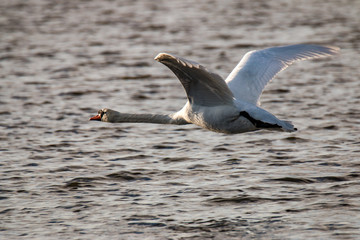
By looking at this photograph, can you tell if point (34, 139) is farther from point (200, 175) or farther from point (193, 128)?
point (200, 175)

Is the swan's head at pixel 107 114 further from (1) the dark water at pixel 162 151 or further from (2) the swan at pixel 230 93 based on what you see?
(1) the dark water at pixel 162 151

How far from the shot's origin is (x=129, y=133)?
506 inches

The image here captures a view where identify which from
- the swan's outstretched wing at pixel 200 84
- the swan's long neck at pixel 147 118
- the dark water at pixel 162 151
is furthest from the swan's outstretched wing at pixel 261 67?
the dark water at pixel 162 151

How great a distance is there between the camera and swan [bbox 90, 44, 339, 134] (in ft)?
28.0

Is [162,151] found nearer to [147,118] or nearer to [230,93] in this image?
[147,118]

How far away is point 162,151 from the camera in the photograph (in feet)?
38.0

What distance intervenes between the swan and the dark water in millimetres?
884

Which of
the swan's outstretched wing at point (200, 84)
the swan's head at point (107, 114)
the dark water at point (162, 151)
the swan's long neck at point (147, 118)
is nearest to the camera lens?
the swan's outstretched wing at point (200, 84)

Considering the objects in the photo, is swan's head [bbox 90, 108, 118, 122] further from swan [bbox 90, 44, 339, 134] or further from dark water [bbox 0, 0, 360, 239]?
dark water [bbox 0, 0, 360, 239]

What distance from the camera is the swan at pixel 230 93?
8539 mm

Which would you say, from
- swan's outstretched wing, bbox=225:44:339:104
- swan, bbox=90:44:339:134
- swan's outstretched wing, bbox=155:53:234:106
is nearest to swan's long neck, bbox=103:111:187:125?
swan, bbox=90:44:339:134

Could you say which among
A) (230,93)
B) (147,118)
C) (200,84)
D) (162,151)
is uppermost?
(200,84)

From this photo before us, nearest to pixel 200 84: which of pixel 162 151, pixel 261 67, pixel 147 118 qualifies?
pixel 147 118

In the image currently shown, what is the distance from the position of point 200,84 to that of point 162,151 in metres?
2.87
